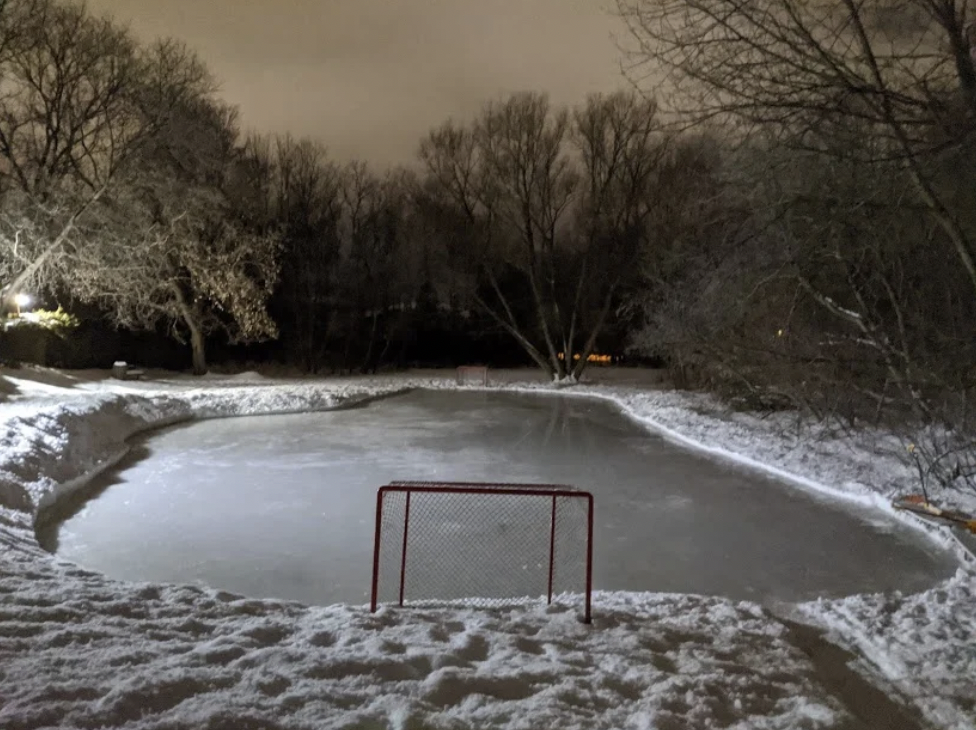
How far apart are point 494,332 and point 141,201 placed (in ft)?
89.8

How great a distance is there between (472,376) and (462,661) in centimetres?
3472

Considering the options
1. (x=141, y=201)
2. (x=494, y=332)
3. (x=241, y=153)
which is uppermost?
(x=241, y=153)

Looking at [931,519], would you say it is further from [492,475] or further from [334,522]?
[334,522]

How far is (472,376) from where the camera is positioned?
132 ft

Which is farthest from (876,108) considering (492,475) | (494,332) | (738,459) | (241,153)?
(494,332)

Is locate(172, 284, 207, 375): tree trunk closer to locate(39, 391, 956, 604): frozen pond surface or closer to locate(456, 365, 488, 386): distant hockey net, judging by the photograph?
locate(456, 365, 488, 386): distant hockey net

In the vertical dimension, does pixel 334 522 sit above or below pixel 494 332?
below

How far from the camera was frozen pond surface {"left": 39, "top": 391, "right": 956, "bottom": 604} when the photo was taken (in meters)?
8.71

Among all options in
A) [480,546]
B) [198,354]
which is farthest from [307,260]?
[480,546]

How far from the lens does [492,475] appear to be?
14.3 metres

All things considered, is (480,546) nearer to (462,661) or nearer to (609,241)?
(462,661)

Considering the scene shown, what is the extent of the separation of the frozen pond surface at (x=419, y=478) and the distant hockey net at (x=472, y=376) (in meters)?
18.2

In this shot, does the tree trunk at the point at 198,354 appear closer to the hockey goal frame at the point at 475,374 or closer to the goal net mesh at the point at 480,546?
the hockey goal frame at the point at 475,374

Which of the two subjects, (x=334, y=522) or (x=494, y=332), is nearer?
(x=334, y=522)
